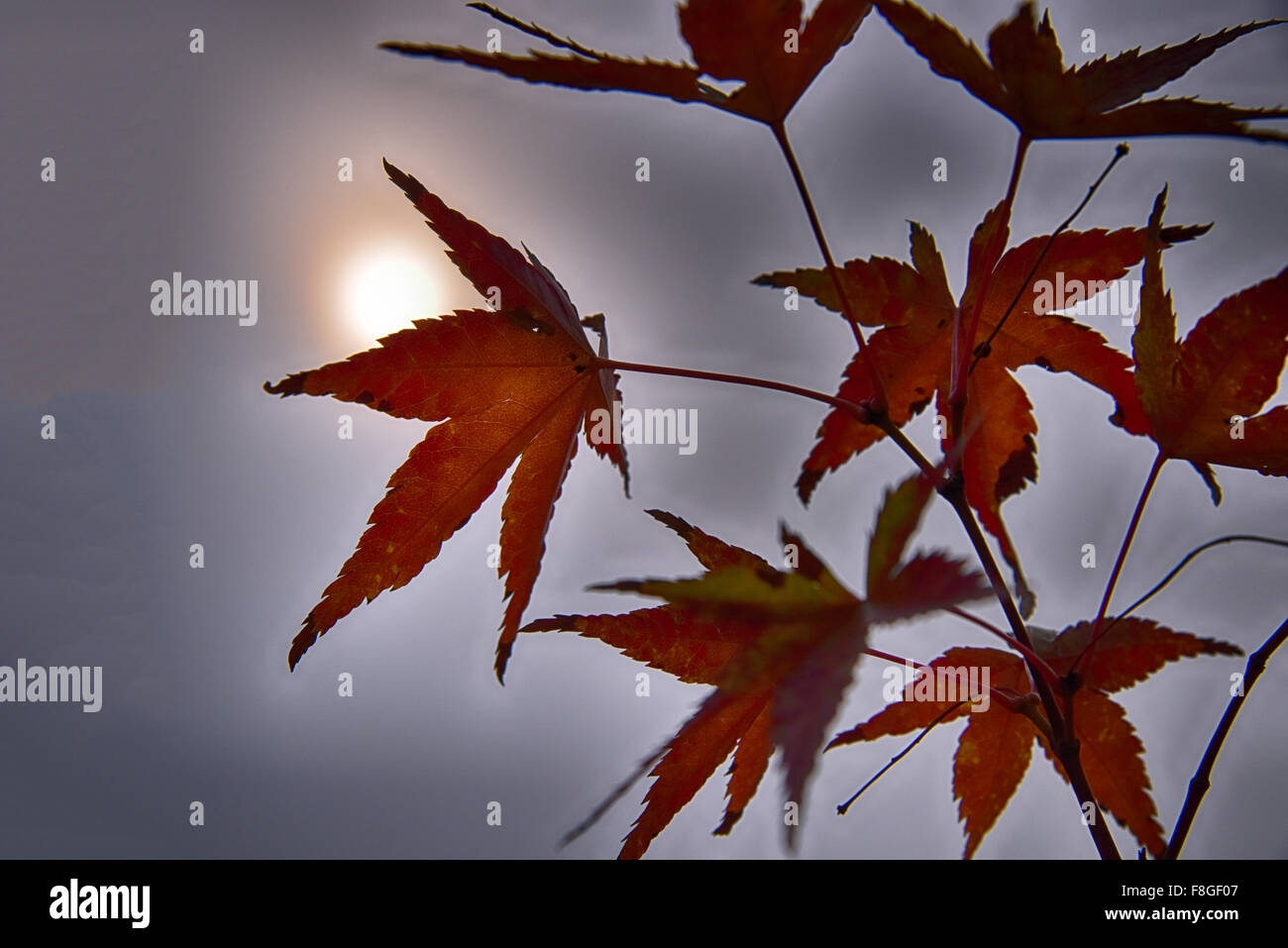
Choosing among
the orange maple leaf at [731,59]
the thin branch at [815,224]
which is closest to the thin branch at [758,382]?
the thin branch at [815,224]

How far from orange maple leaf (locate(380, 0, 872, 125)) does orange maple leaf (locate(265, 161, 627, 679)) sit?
140mm

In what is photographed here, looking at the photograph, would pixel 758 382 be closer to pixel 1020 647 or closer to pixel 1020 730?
pixel 1020 647

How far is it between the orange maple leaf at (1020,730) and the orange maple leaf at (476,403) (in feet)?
0.92

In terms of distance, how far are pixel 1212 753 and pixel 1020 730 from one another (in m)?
0.19

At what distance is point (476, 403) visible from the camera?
0.51 m

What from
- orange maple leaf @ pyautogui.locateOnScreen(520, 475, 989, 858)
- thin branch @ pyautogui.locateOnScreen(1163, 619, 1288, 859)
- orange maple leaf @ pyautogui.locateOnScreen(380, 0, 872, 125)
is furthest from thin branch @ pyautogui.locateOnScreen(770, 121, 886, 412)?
thin branch @ pyautogui.locateOnScreen(1163, 619, 1288, 859)

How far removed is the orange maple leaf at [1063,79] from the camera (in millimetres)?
329

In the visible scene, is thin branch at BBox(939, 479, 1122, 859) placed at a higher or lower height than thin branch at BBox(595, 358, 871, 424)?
lower

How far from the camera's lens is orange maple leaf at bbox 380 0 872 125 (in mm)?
349

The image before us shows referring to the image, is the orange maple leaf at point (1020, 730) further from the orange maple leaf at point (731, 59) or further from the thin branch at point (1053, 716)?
the orange maple leaf at point (731, 59)

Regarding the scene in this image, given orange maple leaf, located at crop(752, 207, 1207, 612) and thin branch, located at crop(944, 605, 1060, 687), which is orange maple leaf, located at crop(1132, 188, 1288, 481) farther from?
thin branch, located at crop(944, 605, 1060, 687)
